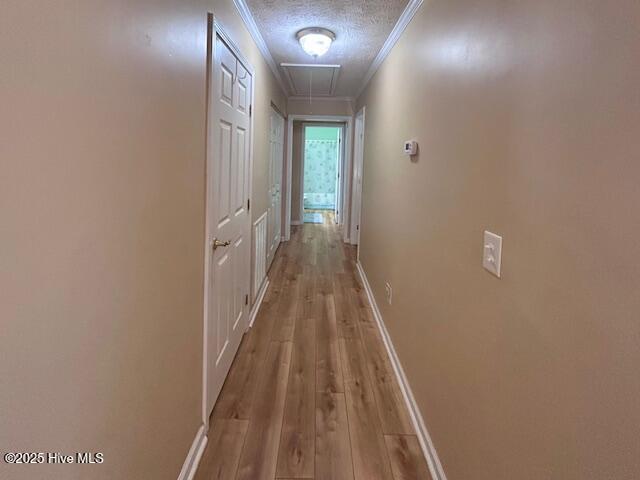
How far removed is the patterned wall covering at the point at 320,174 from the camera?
11.4 metres

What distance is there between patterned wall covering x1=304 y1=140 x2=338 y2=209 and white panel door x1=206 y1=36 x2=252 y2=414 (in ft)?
27.7

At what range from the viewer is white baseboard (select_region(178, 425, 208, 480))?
66.0 inches

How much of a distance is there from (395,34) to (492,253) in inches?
93.5

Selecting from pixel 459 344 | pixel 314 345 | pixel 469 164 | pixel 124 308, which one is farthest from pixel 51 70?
pixel 314 345

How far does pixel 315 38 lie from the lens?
3201 mm

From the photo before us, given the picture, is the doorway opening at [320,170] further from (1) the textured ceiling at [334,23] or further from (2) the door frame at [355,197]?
(1) the textured ceiling at [334,23]

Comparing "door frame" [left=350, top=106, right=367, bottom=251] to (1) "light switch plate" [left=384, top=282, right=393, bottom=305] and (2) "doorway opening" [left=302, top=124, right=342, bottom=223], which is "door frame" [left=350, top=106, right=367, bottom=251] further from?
(2) "doorway opening" [left=302, top=124, right=342, bottom=223]

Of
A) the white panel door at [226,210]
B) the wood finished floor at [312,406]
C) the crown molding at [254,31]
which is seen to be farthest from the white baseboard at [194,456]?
the crown molding at [254,31]

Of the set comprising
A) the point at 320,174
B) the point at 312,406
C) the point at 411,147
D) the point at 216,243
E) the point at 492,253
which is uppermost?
the point at 320,174

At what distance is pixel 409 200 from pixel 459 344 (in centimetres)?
115

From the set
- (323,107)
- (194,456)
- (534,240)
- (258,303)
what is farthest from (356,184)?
(534,240)

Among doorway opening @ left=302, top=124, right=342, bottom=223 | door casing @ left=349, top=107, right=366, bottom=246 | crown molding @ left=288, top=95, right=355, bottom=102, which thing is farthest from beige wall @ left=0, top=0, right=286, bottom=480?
doorway opening @ left=302, top=124, right=342, bottom=223

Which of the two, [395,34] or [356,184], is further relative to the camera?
[356,184]

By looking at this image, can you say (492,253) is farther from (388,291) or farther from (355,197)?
(355,197)
